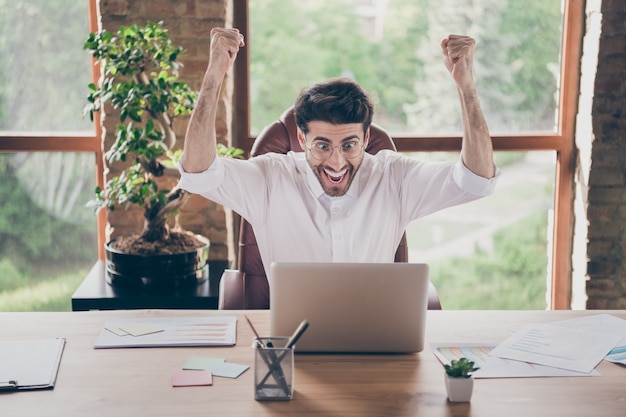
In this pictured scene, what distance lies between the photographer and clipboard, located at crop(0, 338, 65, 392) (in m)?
1.55

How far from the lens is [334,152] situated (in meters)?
2.28

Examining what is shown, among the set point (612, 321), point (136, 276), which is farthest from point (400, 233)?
point (136, 276)

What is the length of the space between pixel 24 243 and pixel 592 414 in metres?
2.59

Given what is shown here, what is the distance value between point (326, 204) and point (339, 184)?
0.09m

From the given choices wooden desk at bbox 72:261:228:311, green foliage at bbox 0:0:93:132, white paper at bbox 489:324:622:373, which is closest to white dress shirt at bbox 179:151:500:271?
wooden desk at bbox 72:261:228:311

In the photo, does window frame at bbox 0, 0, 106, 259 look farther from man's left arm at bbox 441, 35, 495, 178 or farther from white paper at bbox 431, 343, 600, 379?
white paper at bbox 431, 343, 600, 379

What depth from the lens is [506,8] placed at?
3291 mm

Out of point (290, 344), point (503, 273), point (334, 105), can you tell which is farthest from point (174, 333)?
point (503, 273)

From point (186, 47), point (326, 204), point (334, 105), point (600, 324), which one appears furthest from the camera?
point (186, 47)

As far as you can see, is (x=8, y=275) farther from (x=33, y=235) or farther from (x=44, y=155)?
(x=44, y=155)

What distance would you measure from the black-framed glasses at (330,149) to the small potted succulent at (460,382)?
3.05ft

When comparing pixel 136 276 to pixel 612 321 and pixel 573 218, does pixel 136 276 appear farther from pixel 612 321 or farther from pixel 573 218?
pixel 573 218

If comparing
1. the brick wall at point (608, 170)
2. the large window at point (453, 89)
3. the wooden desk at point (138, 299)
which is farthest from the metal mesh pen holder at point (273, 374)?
the brick wall at point (608, 170)

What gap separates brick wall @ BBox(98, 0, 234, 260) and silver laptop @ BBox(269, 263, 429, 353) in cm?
149
